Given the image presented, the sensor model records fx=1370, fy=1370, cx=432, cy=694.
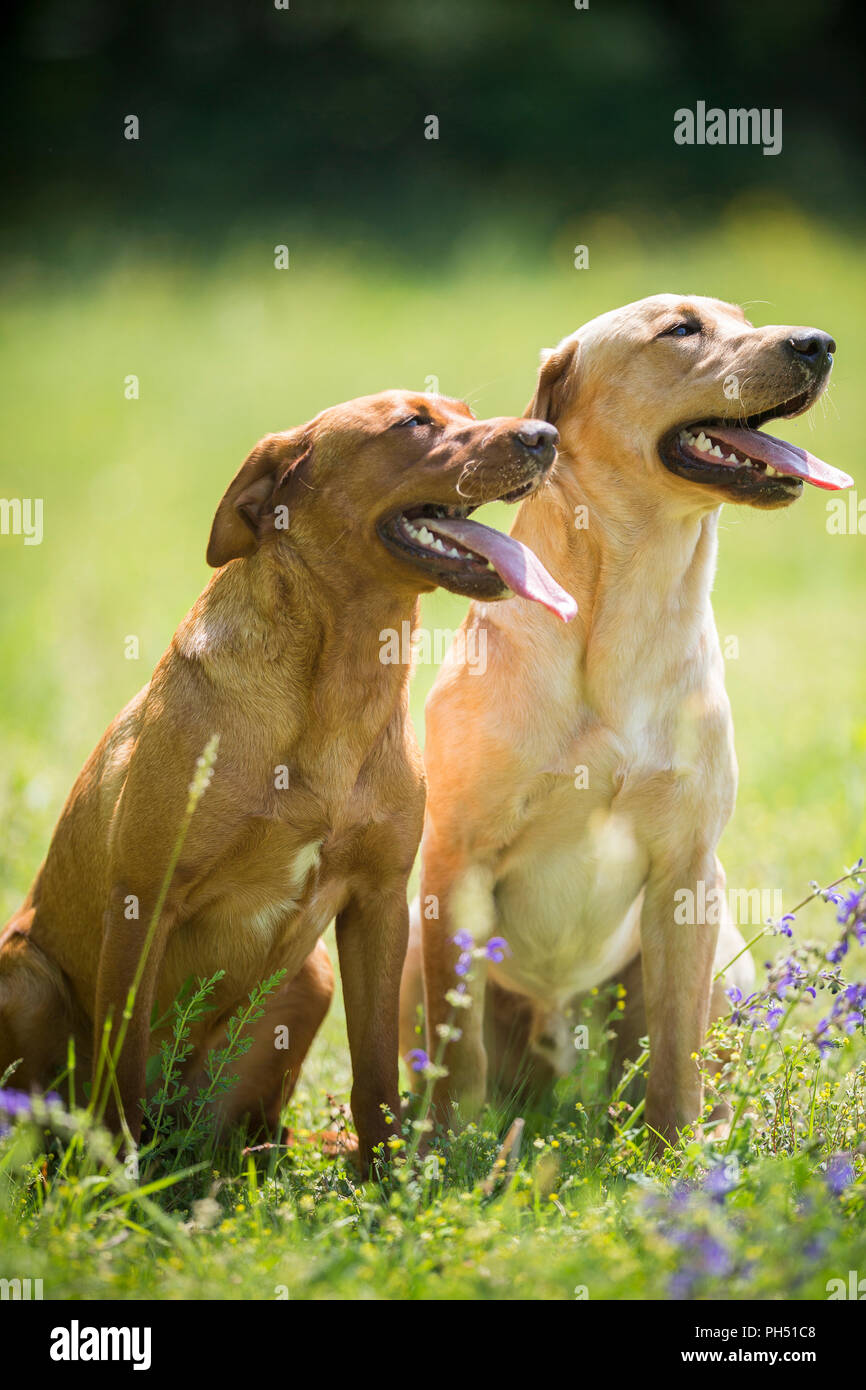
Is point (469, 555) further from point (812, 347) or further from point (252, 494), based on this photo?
point (812, 347)

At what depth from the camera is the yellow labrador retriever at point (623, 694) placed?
3.43 meters

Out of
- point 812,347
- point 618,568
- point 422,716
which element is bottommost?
point 422,716

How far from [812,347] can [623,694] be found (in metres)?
0.97

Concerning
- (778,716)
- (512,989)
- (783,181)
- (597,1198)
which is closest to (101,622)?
(778,716)

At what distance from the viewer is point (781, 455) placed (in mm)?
3420

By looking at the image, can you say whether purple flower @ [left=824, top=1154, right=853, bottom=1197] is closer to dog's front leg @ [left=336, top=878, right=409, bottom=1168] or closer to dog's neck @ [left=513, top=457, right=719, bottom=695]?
dog's front leg @ [left=336, top=878, right=409, bottom=1168]

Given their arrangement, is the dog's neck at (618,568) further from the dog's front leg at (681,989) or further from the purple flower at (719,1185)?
the purple flower at (719,1185)

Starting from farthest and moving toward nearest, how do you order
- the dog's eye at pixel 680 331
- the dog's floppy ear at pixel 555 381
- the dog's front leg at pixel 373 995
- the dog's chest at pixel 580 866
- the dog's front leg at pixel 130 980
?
the dog's floppy ear at pixel 555 381
the dog's eye at pixel 680 331
the dog's chest at pixel 580 866
the dog's front leg at pixel 373 995
the dog's front leg at pixel 130 980

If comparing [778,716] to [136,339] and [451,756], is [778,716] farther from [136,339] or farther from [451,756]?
[136,339]

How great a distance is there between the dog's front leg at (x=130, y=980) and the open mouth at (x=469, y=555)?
968mm

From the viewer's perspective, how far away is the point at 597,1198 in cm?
290

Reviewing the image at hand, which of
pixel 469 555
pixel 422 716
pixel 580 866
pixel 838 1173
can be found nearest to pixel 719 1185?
pixel 838 1173

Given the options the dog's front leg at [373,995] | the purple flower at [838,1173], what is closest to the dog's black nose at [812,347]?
the dog's front leg at [373,995]

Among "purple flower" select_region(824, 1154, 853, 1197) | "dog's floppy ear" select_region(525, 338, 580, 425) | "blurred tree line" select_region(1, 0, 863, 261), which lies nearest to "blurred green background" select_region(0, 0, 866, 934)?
"blurred tree line" select_region(1, 0, 863, 261)
